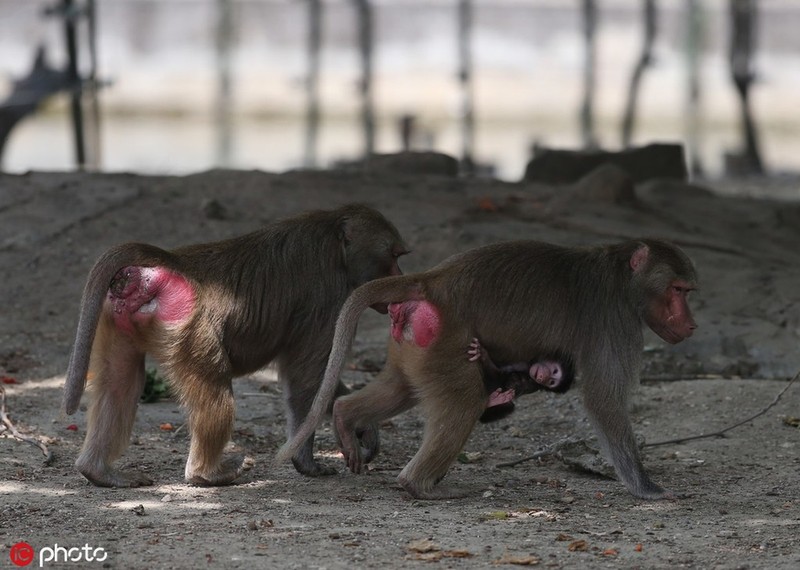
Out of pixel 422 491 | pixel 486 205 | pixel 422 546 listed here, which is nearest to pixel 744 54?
pixel 486 205

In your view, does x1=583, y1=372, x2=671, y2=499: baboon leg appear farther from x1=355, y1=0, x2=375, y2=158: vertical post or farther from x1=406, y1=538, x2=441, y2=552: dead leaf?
x1=355, y1=0, x2=375, y2=158: vertical post

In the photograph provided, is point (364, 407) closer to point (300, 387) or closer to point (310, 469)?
point (300, 387)

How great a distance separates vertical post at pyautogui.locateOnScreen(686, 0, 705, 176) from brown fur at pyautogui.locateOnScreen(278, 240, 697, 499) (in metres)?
11.7

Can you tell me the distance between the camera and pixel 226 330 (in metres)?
5.99

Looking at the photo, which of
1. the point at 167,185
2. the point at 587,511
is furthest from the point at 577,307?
the point at 167,185

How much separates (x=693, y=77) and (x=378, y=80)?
4.52m

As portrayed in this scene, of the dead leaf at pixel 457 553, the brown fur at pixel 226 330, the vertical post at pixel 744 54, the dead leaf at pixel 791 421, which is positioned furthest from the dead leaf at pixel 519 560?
the vertical post at pixel 744 54

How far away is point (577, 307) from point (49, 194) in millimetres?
5829

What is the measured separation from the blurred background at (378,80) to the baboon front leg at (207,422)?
841 cm

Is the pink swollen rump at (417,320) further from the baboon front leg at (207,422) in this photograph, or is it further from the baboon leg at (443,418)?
the baboon front leg at (207,422)

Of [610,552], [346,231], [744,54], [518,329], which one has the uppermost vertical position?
[744,54]

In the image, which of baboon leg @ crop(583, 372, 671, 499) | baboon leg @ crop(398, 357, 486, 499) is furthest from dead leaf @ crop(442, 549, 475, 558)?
baboon leg @ crop(583, 372, 671, 499)

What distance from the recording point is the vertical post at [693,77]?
1752 cm

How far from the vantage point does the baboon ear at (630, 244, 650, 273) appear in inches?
245
